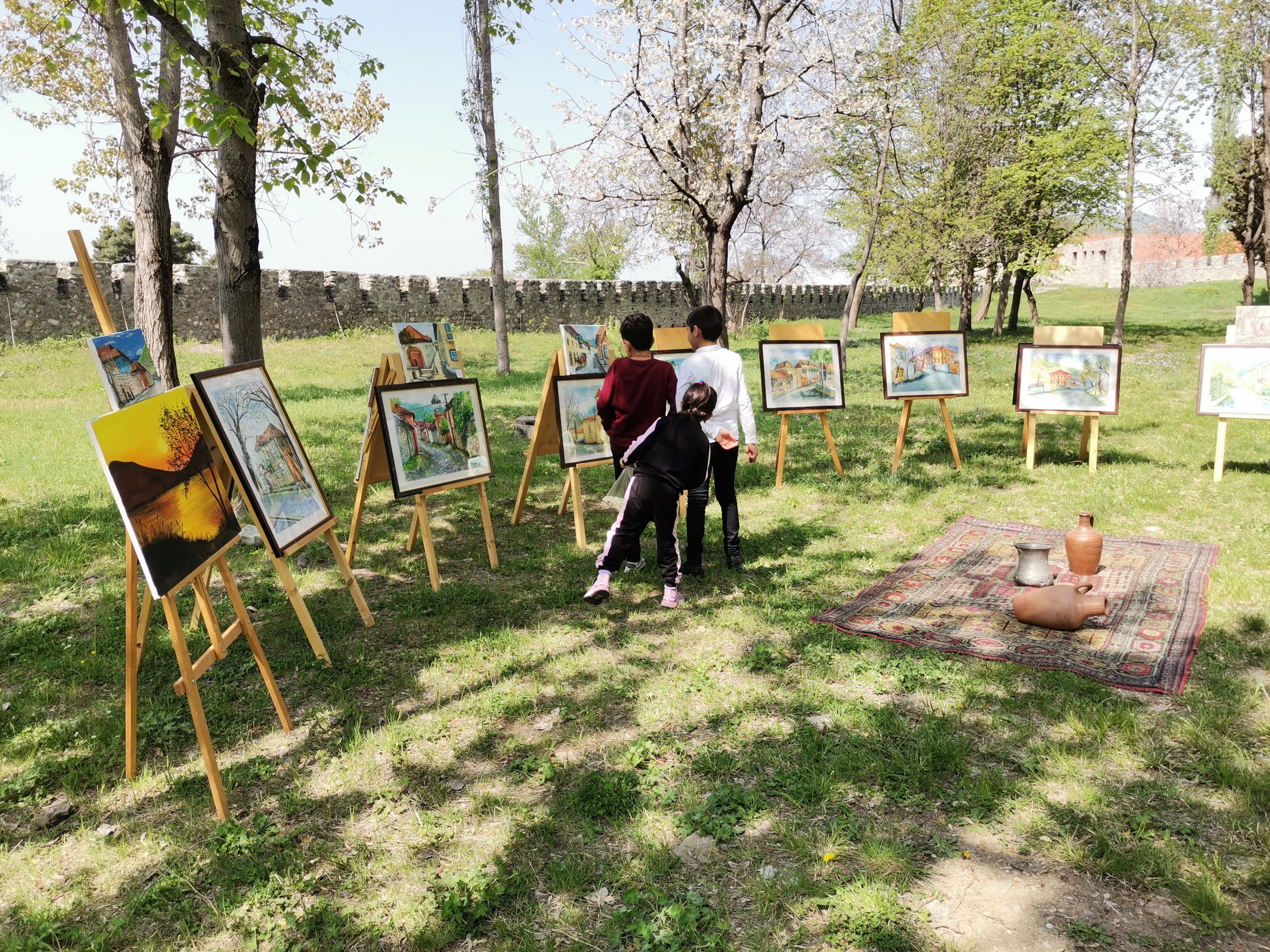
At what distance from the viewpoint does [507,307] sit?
24969 millimetres

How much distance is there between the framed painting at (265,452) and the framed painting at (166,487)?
11 centimetres

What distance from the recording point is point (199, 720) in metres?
3.09

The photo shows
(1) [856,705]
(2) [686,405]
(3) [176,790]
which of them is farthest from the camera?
(2) [686,405]

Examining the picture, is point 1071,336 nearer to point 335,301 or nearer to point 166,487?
point 166,487

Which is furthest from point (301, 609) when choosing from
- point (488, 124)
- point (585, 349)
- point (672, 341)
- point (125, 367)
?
point (488, 124)

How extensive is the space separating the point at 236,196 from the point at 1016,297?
25448mm

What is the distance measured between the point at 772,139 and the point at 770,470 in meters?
5.84

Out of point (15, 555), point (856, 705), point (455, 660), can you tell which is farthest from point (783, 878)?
point (15, 555)

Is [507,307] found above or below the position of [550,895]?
above

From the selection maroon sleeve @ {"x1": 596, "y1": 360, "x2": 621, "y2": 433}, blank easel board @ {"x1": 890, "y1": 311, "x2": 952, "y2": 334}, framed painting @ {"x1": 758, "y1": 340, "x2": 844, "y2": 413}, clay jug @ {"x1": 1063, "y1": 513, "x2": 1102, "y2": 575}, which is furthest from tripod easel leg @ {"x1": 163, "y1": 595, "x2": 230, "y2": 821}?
blank easel board @ {"x1": 890, "y1": 311, "x2": 952, "y2": 334}

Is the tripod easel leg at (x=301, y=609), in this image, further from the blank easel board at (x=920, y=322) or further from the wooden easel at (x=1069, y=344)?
the wooden easel at (x=1069, y=344)

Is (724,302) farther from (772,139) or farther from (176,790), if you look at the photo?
(176,790)

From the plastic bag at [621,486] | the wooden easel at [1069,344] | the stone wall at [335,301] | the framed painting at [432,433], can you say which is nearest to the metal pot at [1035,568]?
the plastic bag at [621,486]

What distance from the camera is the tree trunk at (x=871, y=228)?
16109 mm
